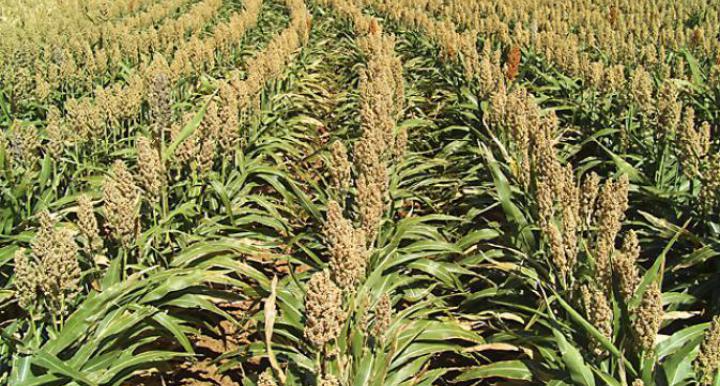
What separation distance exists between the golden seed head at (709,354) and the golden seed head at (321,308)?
4.43 feet

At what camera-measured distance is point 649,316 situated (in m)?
2.50

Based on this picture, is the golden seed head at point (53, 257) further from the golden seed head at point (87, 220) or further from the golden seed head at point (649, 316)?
the golden seed head at point (649, 316)

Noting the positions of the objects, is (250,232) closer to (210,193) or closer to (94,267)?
(210,193)

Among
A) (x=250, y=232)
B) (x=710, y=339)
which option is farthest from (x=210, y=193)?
(x=710, y=339)

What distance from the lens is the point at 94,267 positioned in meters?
3.54

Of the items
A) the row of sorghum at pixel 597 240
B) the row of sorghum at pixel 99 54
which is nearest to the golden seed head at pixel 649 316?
the row of sorghum at pixel 597 240

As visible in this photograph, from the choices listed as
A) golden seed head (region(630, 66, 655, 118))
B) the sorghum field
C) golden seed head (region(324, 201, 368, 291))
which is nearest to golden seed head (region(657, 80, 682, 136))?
the sorghum field

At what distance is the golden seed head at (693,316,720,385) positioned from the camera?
234 centimetres

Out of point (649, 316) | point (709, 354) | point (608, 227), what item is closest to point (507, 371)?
point (608, 227)

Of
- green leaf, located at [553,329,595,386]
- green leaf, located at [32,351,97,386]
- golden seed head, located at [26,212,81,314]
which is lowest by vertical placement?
green leaf, located at [32,351,97,386]

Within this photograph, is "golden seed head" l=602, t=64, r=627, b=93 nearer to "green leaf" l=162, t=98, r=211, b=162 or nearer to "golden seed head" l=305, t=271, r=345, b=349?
"green leaf" l=162, t=98, r=211, b=162

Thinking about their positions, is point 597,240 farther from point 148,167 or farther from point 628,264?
point 148,167

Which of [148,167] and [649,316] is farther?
[148,167]

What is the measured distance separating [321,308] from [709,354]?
1409mm
